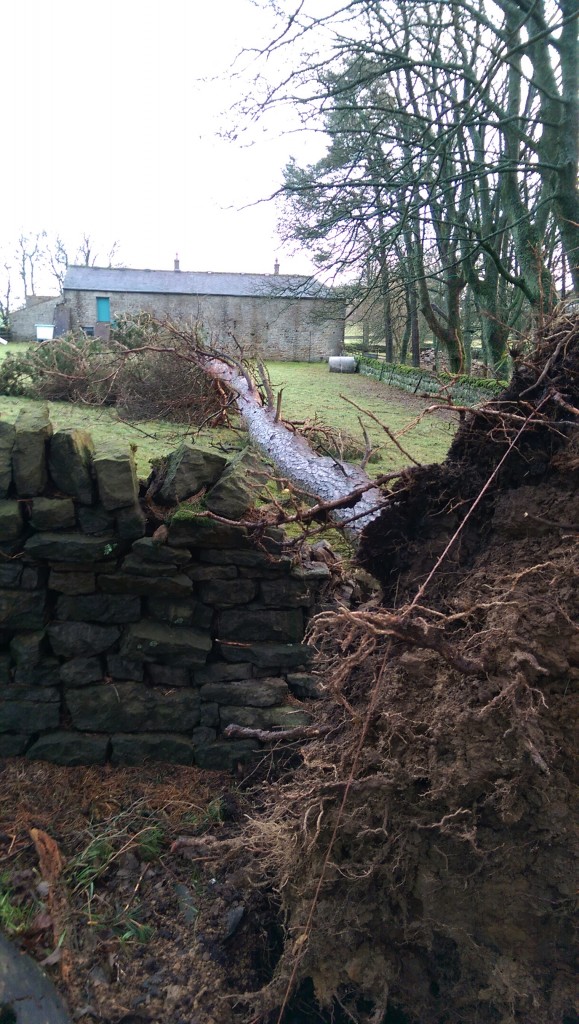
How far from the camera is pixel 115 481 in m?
3.95

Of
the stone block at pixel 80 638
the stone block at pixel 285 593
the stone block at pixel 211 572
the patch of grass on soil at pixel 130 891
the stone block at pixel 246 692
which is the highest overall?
the stone block at pixel 211 572

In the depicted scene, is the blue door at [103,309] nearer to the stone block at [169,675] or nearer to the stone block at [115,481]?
the stone block at [115,481]

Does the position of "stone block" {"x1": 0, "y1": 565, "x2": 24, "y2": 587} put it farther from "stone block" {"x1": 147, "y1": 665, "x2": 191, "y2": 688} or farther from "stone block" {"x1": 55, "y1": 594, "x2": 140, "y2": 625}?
"stone block" {"x1": 147, "y1": 665, "x2": 191, "y2": 688}

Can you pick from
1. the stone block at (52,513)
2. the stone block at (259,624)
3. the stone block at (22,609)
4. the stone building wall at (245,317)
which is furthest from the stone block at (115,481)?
the stone building wall at (245,317)

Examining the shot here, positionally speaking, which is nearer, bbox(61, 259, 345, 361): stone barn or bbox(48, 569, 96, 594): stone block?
bbox(48, 569, 96, 594): stone block

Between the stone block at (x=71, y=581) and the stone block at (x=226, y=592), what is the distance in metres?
0.73

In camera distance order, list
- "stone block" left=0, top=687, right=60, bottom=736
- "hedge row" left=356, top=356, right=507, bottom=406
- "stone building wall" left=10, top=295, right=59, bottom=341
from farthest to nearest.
Answer: "stone building wall" left=10, top=295, right=59, bottom=341 < "hedge row" left=356, top=356, right=507, bottom=406 < "stone block" left=0, top=687, right=60, bottom=736

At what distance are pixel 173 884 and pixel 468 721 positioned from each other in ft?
7.79

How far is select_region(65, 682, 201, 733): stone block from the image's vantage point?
4238 mm

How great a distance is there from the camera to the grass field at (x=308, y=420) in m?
7.52

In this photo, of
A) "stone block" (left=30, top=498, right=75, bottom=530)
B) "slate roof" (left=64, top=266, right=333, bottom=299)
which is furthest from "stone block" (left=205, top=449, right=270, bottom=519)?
"slate roof" (left=64, top=266, right=333, bottom=299)

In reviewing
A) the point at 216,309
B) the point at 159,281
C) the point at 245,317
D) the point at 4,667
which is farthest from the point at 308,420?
the point at 159,281

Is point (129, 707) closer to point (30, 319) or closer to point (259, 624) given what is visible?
point (259, 624)

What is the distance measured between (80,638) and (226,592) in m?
1.01
